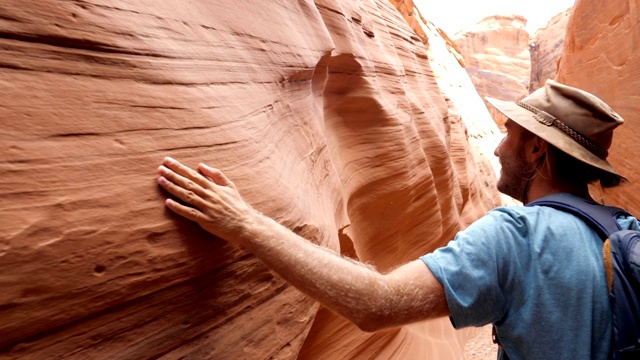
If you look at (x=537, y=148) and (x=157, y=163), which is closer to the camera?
(x=157, y=163)

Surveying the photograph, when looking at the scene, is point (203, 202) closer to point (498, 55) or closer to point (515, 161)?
point (515, 161)

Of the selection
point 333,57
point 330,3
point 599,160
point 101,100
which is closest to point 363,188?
point 333,57

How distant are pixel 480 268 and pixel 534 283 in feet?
0.63

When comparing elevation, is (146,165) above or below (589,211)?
above

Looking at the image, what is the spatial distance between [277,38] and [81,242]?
56.5 inches

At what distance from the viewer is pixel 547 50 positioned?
18469mm

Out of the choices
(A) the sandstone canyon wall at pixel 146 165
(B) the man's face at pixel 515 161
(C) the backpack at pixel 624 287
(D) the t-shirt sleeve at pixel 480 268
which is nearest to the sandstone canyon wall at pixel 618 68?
(B) the man's face at pixel 515 161

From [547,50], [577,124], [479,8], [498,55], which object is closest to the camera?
[577,124]

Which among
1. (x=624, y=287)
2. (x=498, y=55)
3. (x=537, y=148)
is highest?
(x=537, y=148)

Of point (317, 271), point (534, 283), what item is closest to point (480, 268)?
point (534, 283)

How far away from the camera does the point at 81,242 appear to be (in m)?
1.24

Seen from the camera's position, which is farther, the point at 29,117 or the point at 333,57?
the point at 333,57

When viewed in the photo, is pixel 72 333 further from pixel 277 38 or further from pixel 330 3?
pixel 330 3

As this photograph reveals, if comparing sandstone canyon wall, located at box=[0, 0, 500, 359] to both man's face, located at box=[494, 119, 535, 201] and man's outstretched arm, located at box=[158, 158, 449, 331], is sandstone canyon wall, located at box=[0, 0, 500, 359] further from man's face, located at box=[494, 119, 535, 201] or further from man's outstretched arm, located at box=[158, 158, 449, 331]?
man's face, located at box=[494, 119, 535, 201]
